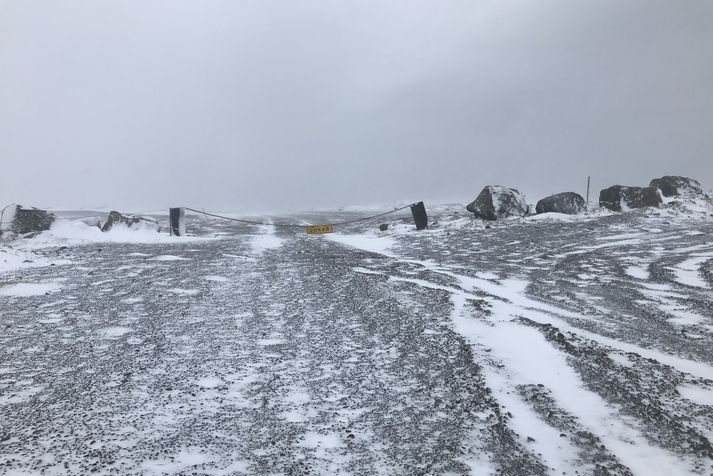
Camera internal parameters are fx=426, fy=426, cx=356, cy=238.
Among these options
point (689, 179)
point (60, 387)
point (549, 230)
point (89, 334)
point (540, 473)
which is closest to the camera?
point (540, 473)

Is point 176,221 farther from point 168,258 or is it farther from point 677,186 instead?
point 677,186

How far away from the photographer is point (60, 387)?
3.58 meters

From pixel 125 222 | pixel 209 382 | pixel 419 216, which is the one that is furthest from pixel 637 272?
pixel 125 222

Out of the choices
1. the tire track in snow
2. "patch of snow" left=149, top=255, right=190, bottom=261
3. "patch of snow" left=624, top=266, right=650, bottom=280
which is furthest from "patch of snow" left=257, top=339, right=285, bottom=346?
"patch of snow" left=624, top=266, right=650, bottom=280

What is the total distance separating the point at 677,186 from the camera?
893 inches

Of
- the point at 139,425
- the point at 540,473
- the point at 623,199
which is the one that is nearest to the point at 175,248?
the point at 139,425

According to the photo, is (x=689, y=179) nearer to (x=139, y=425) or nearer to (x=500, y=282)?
(x=500, y=282)

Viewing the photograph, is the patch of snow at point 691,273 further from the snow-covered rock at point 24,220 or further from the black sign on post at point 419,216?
the snow-covered rock at point 24,220

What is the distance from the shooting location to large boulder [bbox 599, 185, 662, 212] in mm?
19969

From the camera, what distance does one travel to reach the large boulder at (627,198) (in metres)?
20.0

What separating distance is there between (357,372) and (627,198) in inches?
843

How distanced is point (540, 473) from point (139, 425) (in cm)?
264

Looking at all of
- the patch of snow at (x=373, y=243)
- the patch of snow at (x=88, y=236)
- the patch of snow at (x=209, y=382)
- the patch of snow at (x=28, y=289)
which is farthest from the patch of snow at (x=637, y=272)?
the patch of snow at (x=88, y=236)

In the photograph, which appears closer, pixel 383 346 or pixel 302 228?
pixel 383 346
